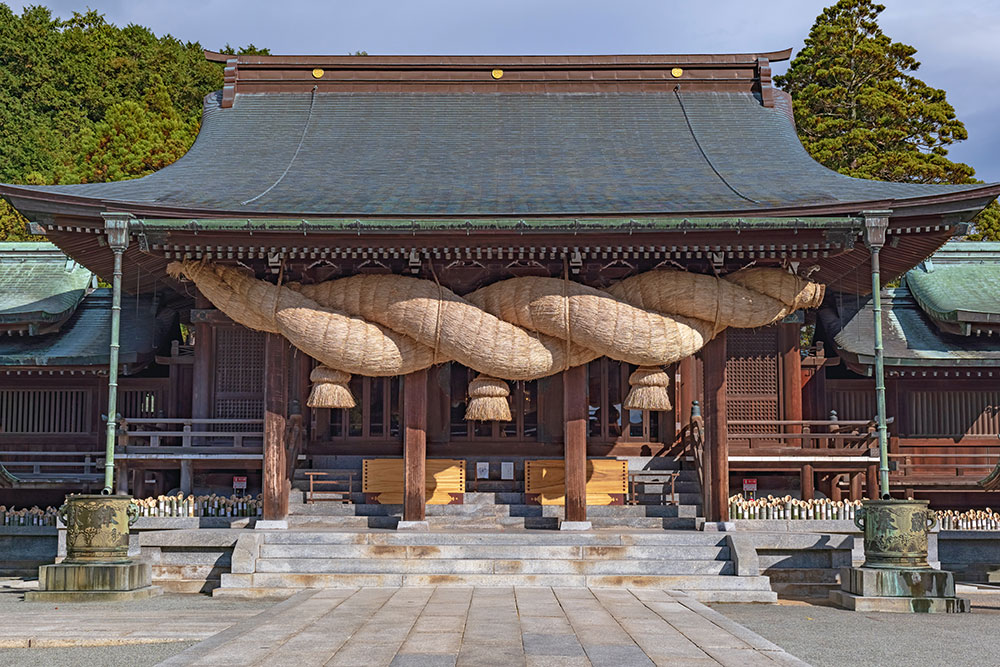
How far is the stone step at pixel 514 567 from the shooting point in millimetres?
12930

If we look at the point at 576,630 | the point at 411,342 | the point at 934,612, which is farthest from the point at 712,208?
the point at 576,630

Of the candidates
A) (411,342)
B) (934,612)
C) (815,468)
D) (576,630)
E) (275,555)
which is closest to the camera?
(576,630)

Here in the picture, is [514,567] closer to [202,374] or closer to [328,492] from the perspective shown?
[328,492]

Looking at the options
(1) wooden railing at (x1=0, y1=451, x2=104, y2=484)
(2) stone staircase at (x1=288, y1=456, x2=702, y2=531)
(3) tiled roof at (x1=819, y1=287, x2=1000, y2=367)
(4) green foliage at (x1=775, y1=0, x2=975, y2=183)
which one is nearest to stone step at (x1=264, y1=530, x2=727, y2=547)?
(2) stone staircase at (x1=288, y1=456, x2=702, y2=531)

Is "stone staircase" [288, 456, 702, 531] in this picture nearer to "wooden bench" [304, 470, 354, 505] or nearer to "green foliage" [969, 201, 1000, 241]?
"wooden bench" [304, 470, 354, 505]

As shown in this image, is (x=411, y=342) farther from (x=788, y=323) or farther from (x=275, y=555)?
(x=788, y=323)

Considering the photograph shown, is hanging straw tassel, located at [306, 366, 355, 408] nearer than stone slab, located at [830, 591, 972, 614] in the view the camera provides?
No

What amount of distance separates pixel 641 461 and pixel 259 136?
29.1 ft

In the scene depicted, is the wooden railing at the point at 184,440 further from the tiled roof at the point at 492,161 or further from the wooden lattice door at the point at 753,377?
the wooden lattice door at the point at 753,377

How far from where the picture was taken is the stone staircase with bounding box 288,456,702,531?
15.1 meters

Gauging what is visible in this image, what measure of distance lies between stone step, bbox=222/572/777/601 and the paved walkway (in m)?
1.05

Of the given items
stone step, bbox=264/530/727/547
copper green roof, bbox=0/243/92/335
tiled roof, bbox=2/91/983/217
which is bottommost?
stone step, bbox=264/530/727/547

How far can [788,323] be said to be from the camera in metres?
16.9

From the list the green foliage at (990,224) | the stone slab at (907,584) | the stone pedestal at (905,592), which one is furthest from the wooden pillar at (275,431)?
the green foliage at (990,224)
